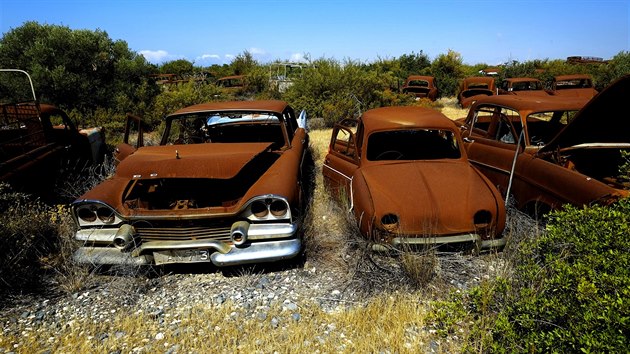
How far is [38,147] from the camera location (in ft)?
19.2

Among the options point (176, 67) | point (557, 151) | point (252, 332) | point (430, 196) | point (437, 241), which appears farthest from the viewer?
point (176, 67)

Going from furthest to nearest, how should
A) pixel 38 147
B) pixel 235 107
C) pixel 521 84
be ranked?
pixel 521 84, pixel 38 147, pixel 235 107

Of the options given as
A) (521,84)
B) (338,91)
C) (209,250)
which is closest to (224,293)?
(209,250)

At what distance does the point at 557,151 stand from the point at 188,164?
3.95 metres

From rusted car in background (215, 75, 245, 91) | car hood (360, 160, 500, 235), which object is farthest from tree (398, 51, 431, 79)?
car hood (360, 160, 500, 235)

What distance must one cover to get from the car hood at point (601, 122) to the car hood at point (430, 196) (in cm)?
108

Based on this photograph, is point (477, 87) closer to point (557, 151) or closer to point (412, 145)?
point (412, 145)

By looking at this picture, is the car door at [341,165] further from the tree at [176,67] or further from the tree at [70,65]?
the tree at [176,67]

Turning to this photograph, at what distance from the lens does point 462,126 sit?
636 centimetres

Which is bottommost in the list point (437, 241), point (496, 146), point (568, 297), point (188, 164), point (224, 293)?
point (224, 293)

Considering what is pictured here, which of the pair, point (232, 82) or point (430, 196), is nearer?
point (430, 196)

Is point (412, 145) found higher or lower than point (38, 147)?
higher

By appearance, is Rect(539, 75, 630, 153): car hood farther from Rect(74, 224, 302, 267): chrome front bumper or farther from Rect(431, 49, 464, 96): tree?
Rect(431, 49, 464, 96): tree

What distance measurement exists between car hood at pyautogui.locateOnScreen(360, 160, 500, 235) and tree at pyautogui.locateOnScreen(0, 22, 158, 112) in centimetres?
1069
